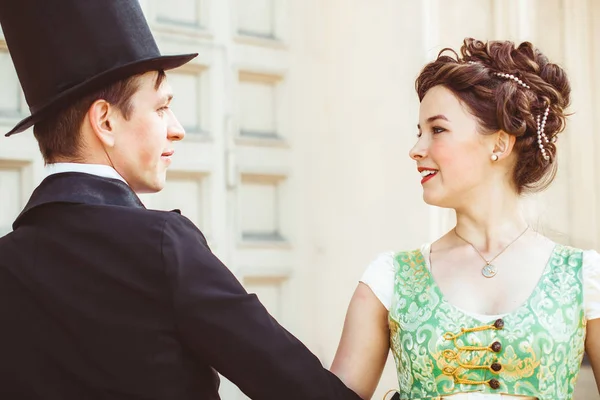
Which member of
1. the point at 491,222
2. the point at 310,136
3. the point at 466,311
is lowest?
the point at 466,311

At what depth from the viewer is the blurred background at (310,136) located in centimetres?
311

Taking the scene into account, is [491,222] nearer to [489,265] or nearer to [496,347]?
[489,265]

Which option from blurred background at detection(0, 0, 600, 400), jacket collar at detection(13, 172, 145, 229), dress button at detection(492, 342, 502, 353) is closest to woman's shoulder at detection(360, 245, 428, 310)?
dress button at detection(492, 342, 502, 353)

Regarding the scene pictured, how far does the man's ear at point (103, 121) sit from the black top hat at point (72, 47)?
0.11 ft

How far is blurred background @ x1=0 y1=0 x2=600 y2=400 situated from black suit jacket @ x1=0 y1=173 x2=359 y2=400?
1308mm

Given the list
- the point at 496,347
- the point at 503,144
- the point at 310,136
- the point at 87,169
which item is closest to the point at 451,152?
the point at 503,144

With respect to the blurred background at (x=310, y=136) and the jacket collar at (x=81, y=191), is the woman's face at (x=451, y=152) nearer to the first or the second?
the jacket collar at (x=81, y=191)

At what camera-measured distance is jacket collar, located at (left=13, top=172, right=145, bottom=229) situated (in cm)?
172

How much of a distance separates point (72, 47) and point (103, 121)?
15 centimetres

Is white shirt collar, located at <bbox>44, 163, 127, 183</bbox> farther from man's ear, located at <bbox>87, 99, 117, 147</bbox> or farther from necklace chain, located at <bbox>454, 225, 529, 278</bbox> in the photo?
necklace chain, located at <bbox>454, 225, 529, 278</bbox>

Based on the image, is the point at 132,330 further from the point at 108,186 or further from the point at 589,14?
the point at 589,14

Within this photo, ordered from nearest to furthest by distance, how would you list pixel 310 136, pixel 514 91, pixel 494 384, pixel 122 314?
pixel 122 314 → pixel 494 384 → pixel 514 91 → pixel 310 136

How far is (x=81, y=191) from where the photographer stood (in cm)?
172

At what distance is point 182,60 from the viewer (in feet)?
6.04
